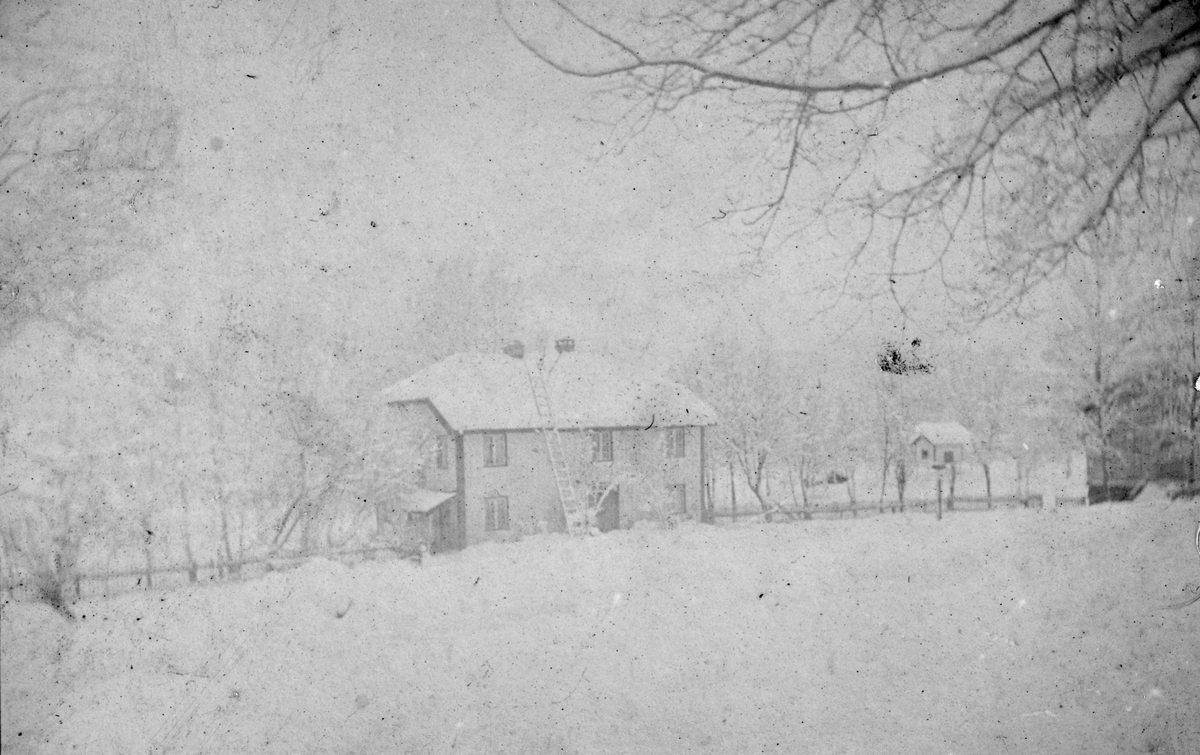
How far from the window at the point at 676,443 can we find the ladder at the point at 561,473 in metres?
0.45

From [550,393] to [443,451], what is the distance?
509 millimetres

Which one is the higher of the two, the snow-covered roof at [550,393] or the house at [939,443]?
the snow-covered roof at [550,393]

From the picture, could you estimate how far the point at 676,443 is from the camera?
2.96 meters

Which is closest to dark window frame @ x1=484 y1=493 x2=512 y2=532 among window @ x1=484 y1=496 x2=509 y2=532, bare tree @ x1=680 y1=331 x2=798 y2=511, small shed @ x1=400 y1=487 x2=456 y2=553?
window @ x1=484 y1=496 x2=509 y2=532

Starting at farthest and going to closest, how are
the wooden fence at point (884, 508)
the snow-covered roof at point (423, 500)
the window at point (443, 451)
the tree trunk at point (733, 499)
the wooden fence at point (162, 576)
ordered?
the tree trunk at point (733, 499)
the wooden fence at point (884, 508)
the window at point (443, 451)
the snow-covered roof at point (423, 500)
the wooden fence at point (162, 576)

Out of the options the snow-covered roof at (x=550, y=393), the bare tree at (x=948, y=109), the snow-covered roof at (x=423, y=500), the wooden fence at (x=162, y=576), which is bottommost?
the wooden fence at (x=162, y=576)

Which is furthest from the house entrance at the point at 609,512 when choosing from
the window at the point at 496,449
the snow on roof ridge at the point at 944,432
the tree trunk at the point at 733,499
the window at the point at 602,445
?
the snow on roof ridge at the point at 944,432

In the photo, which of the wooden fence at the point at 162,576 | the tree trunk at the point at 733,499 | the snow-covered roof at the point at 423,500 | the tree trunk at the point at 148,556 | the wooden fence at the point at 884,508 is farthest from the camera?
the tree trunk at the point at 733,499

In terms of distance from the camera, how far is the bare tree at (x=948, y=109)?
2342 mm

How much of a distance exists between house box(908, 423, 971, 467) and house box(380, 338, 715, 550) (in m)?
1.08

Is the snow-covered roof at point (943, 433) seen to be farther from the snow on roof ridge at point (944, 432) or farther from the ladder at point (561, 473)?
the ladder at point (561, 473)

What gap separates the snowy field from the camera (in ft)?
7.26

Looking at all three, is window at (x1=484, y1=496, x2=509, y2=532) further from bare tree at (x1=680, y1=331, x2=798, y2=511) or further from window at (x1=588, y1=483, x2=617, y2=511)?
bare tree at (x1=680, y1=331, x2=798, y2=511)

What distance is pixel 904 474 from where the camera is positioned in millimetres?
3391
